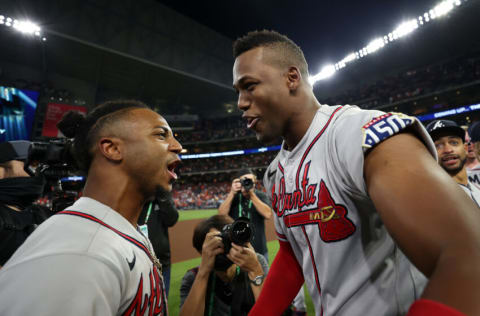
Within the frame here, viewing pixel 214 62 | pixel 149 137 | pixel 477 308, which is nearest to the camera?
pixel 477 308

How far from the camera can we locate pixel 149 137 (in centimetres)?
136

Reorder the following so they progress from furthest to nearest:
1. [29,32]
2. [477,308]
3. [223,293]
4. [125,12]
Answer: [125,12] → [29,32] → [223,293] → [477,308]

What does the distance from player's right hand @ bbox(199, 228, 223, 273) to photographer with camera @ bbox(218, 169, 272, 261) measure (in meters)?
2.13

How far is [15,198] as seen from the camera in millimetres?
2416

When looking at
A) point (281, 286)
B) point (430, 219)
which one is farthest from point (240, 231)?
point (430, 219)

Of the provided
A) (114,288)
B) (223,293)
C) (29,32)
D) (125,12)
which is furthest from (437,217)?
(125,12)

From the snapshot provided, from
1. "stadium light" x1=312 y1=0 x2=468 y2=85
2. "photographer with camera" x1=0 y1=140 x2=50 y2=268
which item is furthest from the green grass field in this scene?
"stadium light" x1=312 y1=0 x2=468 y2=85

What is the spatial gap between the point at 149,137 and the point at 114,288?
76 cm

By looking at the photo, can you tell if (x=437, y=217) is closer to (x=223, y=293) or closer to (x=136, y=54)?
(x=223, y=293)

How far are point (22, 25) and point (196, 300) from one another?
2656cm

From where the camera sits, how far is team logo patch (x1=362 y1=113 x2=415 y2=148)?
783 mm

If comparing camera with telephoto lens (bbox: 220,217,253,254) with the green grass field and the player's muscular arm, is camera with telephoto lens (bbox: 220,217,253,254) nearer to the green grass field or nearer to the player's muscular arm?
the player's muscular arm

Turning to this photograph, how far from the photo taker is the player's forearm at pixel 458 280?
473mm

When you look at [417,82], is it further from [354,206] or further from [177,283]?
[354,206]
